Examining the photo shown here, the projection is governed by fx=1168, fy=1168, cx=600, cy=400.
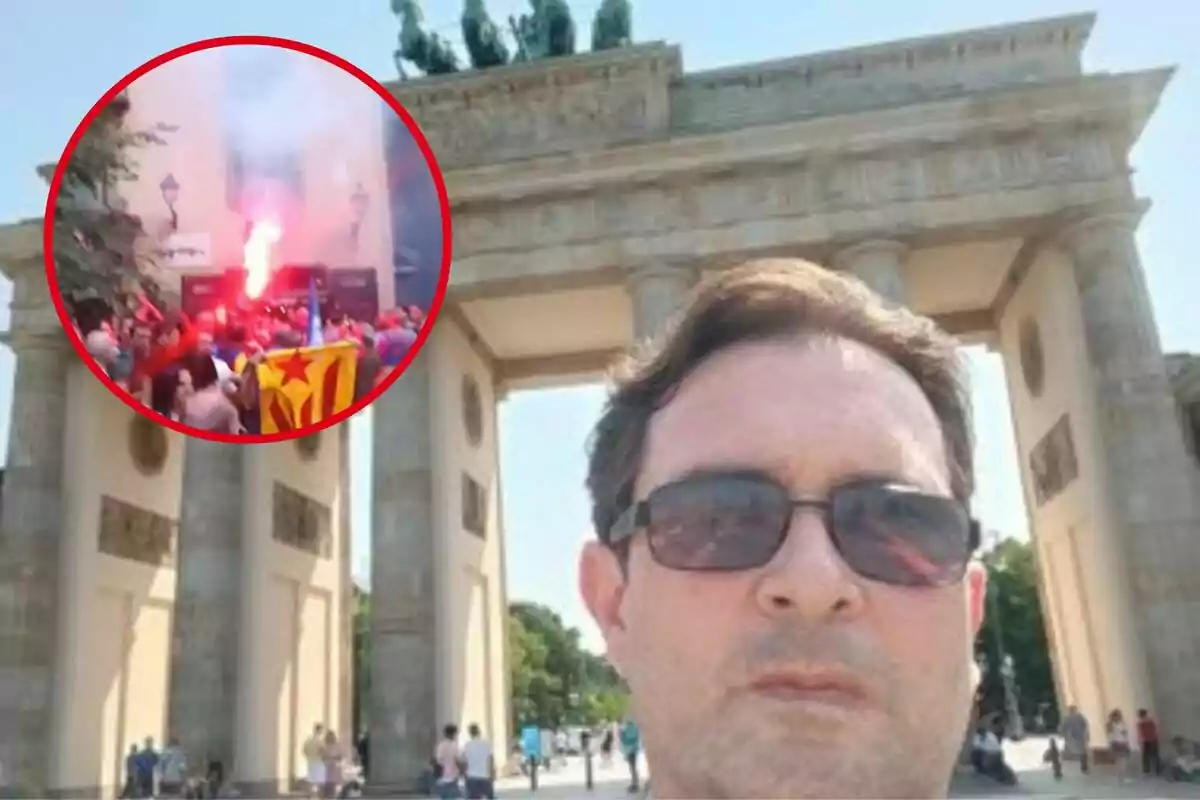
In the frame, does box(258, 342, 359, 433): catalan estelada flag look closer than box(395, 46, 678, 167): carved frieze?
Yes

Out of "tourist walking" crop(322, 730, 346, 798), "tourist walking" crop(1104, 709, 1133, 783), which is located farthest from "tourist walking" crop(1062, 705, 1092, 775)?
"tourist walking" crop(322, 730, 346, 798)

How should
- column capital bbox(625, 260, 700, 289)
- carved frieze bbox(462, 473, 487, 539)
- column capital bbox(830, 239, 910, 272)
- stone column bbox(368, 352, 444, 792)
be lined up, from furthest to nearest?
carved frieze bbox(462, 473, 487, 539)
column capital bbox(625, 260, 700, 289)
column capital bbox(830, 239, 910, 272)
stone column bbox(368, 352, 444, 792)

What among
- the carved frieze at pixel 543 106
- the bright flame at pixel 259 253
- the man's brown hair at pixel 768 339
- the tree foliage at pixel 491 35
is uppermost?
the tree foliage at pixel 491 35

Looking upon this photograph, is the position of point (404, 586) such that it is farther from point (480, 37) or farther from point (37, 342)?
point (480, 37)

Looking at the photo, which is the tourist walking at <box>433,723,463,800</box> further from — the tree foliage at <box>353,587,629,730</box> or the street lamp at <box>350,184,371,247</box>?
the tree foliage at <box>353,587,629,730</box>

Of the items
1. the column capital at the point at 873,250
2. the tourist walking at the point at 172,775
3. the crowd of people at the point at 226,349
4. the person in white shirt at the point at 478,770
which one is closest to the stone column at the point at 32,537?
the tourist walking at the point at 172,775

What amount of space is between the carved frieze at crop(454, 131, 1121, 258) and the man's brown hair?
21137 mm

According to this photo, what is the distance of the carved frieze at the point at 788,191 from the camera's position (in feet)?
71.2

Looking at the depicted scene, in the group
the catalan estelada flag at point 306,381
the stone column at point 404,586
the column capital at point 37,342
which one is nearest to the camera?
the catalan estelada flag at point 306,381

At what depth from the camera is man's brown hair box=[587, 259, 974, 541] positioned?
1.61 metres

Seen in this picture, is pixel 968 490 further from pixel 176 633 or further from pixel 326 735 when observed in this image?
pixel 176 633

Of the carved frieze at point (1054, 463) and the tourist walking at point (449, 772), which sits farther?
the carved frieze at point (1054, 463)

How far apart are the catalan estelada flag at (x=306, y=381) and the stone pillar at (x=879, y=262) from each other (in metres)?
19.4

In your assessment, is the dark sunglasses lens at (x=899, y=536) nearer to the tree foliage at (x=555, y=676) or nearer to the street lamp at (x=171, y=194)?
the street lamp at (x=171, y=194)
